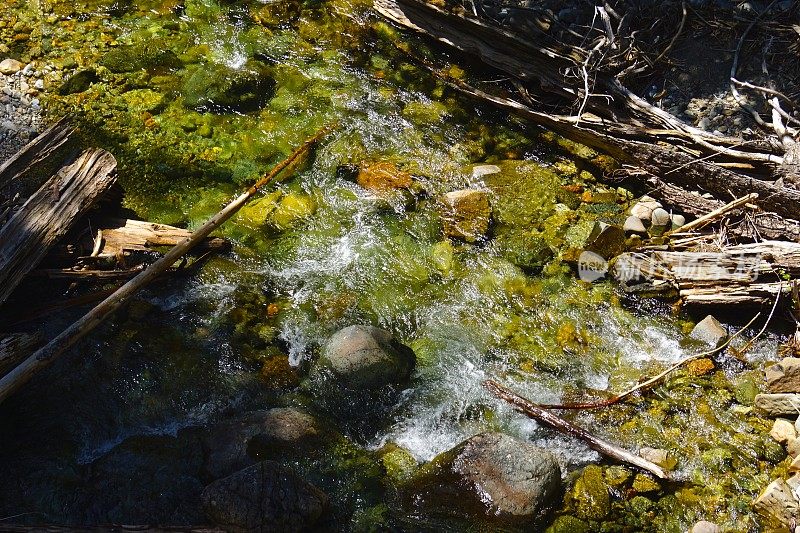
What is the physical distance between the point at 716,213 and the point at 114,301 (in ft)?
15.2

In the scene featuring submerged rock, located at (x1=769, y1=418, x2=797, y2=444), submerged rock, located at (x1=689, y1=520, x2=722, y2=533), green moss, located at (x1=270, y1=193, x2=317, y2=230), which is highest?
green moss, located at (x1=270, y1=193, x2=317, y2=230)

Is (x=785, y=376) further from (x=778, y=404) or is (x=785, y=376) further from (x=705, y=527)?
(x=705, y=527)

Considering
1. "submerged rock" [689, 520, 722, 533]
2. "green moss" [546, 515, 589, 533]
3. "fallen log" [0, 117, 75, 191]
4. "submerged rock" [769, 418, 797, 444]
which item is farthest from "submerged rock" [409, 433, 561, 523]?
"fallen log" [0, 117, 75, 191]

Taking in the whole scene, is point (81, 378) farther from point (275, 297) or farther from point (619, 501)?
point (619, 501)

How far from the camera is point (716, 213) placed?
5332mm

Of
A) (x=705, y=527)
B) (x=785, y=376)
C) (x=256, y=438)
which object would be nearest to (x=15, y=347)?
(x=256, y=438)

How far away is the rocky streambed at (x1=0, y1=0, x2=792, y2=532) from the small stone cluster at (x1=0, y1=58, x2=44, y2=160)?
0.13 ft

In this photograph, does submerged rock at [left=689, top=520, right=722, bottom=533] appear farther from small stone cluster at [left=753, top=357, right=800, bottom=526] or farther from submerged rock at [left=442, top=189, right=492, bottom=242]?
submerged rock at [left=442, top=189, right=492, bottom=242]

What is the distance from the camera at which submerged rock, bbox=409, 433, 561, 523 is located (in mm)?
3785

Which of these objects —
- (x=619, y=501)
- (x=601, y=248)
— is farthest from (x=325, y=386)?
(x=601, y=248)

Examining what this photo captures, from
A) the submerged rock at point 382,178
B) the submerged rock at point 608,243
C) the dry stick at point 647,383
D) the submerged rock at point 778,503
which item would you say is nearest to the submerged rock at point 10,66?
the submerged rock at point 382,178

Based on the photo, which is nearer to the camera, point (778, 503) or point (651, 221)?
point (778, 503)

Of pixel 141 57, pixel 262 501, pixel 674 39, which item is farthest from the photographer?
pixel 141 57

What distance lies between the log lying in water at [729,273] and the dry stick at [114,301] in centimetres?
320
